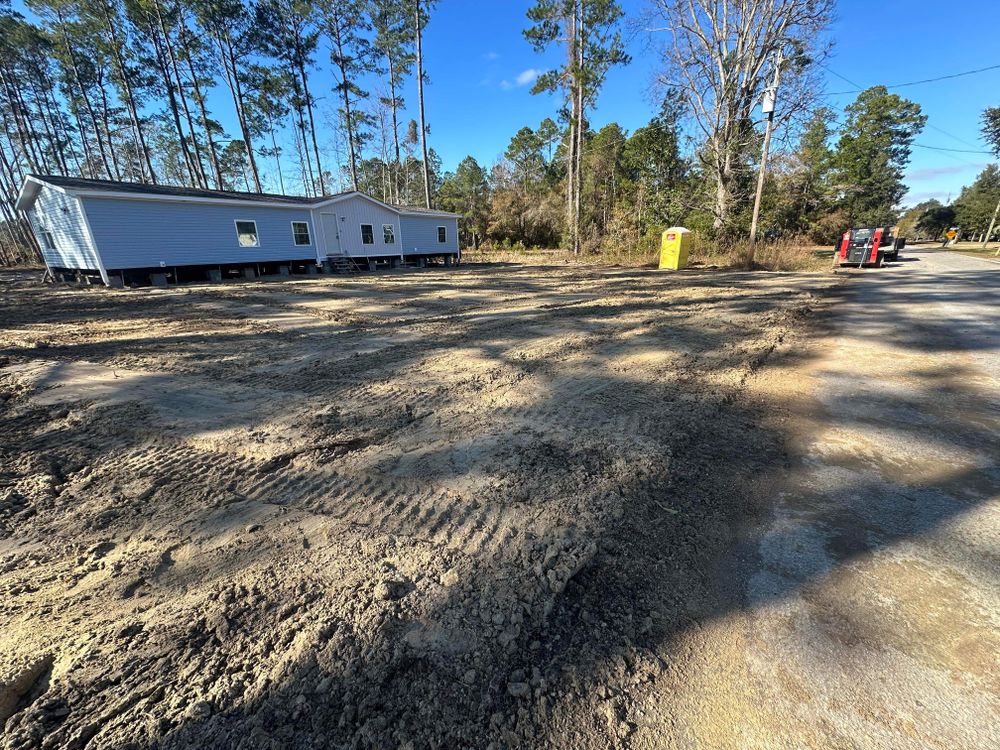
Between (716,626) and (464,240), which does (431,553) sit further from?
(464,240)

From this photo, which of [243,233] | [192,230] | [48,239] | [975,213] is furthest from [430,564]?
[975,213]

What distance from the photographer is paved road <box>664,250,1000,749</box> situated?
1.35 meters

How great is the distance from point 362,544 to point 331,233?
1943cm

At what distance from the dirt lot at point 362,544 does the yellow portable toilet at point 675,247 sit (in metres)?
14.3

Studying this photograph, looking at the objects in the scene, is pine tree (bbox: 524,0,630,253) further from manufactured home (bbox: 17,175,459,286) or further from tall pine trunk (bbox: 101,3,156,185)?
tall pine trunk (bbox: 101,3,156,185)

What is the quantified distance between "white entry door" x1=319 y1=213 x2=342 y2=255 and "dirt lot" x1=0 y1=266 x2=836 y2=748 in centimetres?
1499

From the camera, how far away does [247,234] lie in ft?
53.9

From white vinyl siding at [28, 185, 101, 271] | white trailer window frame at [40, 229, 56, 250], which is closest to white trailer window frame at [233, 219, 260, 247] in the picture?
white vinyl siding at [28, 185, 101, 271]

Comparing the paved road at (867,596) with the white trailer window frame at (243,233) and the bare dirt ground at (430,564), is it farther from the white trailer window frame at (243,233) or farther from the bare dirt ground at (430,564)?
the white trailer window frame at (243,233)

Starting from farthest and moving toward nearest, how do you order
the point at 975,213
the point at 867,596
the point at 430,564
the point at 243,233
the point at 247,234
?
the point at 975,213 < the point at 247,234 < the point at 243,233 < the point at 430,564 < the point at 867,596

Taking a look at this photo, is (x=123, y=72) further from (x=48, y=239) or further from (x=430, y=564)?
(x=430, y=564)

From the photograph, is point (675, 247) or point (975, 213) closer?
point (675, 247)

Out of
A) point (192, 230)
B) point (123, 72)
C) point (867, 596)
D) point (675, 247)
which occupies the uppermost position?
point (123, 72)

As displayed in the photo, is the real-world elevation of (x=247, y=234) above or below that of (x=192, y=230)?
below
